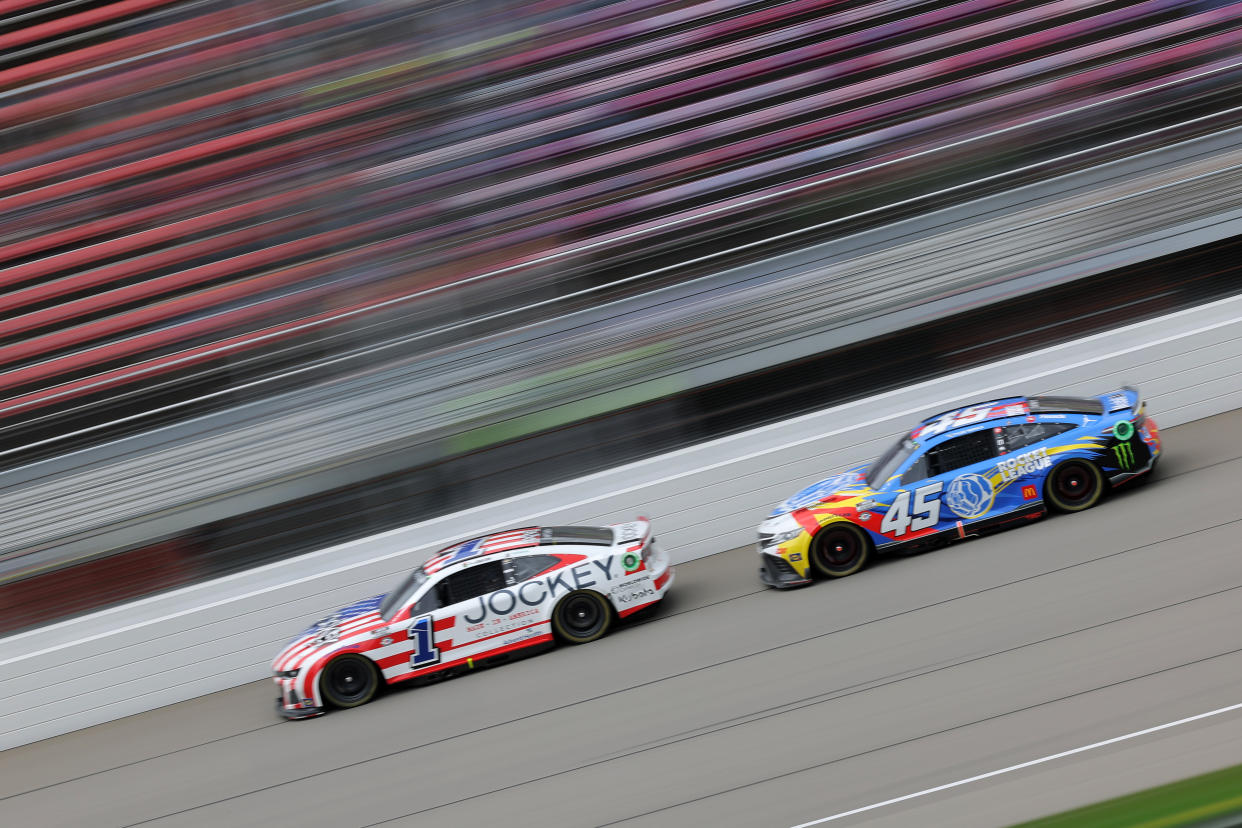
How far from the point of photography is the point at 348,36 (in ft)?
41.6

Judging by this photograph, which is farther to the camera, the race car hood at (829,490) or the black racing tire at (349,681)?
the race car hood at (829,490)

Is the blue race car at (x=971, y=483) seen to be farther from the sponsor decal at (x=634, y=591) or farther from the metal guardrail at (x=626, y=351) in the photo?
the metal guardrail at (x=626, y=351)

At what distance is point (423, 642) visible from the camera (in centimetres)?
900

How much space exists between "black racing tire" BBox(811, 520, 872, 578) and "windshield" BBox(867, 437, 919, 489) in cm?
44

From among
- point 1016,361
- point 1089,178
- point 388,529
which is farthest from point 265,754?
point 1089,178

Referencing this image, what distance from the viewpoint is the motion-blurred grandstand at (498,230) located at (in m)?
11.9

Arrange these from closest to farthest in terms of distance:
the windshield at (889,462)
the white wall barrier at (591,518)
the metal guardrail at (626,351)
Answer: the windshield at (889,462), the white wall barrier at (591,518), the metal guardrail at (626,351)

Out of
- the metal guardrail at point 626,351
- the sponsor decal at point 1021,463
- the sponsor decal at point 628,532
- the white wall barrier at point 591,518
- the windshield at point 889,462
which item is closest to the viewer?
the sponsor decal at point 1021,463

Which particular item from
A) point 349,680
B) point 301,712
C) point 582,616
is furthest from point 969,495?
point 301,712

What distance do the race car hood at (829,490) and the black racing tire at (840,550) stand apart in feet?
0.94

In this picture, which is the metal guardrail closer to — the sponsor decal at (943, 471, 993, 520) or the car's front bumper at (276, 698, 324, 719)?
the car's front bumper at (276, 698, 324, 719)

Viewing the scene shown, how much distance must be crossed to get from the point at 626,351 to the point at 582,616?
3.79 metres

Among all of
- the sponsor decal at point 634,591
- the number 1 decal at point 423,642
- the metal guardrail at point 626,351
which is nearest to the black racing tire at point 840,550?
the sponsor decal at point 634,591

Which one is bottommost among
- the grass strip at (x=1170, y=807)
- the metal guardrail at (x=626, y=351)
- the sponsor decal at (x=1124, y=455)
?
the sponsor decal at (x=1124, y=455)
